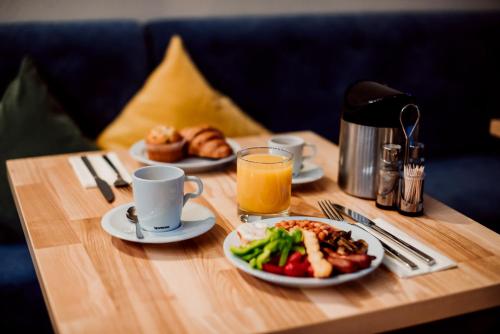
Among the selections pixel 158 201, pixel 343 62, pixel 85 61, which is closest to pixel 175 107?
pixel 85 61

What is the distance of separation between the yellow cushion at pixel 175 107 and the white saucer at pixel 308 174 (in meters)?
0.83

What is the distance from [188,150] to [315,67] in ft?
3.74

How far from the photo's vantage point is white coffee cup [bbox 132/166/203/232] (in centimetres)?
111

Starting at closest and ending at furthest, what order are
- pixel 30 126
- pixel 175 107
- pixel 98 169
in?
pixel 98 169 → pixel 30 126 → pixel 175 107

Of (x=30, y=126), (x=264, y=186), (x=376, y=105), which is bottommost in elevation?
(x=30, y=126)

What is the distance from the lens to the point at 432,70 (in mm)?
2768

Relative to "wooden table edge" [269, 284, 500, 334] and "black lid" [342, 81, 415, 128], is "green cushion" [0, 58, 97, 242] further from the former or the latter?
"wooden table edge" [269, 284, 500, 334]

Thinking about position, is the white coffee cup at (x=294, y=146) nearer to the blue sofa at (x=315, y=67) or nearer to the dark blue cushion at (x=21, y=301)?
the dark blue cushion at (x=21, y=301)

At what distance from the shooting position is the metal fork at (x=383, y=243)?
3.37 ft

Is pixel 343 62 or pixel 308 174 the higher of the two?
pixel 343 62

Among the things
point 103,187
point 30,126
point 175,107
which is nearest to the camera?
point 103,187

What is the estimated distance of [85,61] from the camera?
2.30 meters

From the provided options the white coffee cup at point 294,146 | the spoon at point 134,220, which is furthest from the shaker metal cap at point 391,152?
the spoon at point 134,220

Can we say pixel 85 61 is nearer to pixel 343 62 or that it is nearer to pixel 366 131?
pixel 343 62
